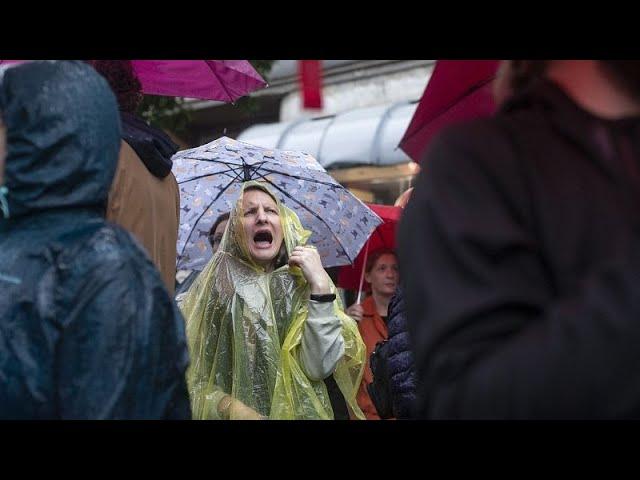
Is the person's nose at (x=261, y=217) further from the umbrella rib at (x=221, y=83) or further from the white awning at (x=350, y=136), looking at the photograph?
the white awning at (x=350, y=136)

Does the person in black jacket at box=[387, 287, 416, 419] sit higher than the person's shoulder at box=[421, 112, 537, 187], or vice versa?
the person's shoulder at box=[421, 112, 537, 187]

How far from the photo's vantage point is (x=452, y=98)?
2.82m

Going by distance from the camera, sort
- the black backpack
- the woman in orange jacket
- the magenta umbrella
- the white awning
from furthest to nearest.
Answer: the white awning < the woman in orange jacket < the black backpack < the magenta umbrella

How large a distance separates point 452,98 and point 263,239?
136cm

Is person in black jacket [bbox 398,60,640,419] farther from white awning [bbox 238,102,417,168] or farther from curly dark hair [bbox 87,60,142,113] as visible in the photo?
white awning [bbox 238,102,417,168]

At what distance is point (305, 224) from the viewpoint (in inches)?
178

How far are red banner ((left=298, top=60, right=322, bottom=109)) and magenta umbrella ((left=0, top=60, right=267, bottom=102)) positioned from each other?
1.60 m

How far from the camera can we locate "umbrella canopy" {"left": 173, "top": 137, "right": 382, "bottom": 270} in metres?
4.41

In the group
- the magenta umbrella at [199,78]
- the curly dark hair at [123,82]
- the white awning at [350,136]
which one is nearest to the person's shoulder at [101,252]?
the curly dark hair at [123,82]

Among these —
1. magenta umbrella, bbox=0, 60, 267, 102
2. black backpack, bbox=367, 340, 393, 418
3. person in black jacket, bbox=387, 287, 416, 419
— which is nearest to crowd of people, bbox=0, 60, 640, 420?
magenta umbrella, bbox=0, 60, 267, 102

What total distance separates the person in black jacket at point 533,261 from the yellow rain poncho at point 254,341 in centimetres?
232

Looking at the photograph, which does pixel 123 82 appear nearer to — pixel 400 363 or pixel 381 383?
pixel 400 363

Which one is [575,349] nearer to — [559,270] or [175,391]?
[559,270]

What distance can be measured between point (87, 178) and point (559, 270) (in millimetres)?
916
